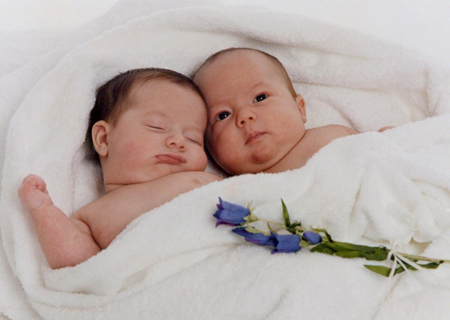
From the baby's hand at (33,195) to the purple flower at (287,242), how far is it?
55cm

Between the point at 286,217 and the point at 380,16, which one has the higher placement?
the point at 380,16

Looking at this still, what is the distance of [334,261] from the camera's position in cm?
108

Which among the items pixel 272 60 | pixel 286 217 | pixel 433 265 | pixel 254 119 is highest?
pixel 272 60

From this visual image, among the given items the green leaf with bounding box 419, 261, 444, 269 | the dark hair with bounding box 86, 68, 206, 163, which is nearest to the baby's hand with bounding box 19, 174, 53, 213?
the dark hair with bounding box 86, 68, 206, 163

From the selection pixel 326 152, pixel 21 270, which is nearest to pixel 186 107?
pixel 326 152

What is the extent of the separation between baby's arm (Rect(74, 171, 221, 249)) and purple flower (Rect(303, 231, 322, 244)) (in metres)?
0.35

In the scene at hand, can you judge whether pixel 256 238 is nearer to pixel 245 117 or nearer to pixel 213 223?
pixel 213 223

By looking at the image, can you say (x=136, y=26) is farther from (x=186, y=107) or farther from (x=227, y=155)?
(x=227, y=155)

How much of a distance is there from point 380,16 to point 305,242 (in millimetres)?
1412

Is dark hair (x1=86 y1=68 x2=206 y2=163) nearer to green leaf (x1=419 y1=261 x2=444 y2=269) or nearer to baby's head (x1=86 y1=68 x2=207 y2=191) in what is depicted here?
baby's head (x1=86 y1=68 x2=207 y2=191)

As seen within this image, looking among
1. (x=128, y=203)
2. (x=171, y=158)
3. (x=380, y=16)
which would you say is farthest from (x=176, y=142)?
(x=380, y=16)

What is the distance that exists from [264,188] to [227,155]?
0.34 m

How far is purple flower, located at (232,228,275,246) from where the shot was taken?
109 cm

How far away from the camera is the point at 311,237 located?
108 cm
